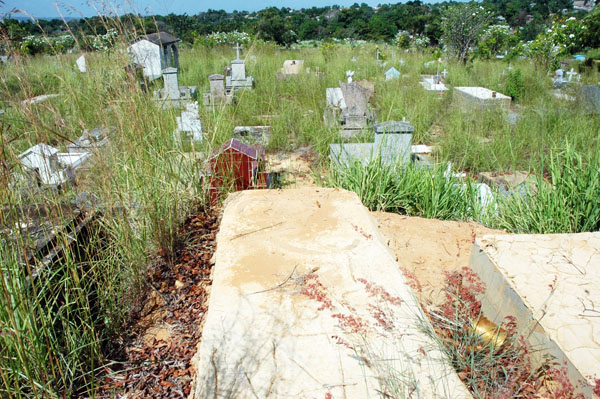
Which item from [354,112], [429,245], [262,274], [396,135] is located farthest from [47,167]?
[354,112]

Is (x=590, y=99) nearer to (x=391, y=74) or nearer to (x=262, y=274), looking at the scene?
(x=391, y=74)

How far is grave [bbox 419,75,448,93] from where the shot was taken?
32.8ft

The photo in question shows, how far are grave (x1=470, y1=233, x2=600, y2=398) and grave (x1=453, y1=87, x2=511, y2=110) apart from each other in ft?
20.5

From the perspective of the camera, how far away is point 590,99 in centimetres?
775

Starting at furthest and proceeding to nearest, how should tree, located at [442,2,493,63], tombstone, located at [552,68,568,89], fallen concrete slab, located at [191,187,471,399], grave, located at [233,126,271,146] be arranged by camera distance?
tree, located at [442,2,493,63]
tombstone, located at [552,68,568,89]
grave, located at [233,126,271,146]
fallen concrete slab, located at [191,187,471,399]

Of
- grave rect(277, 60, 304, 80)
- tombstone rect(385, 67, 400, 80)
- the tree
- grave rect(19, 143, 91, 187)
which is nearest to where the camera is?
grave rect(19, 143, 91, 187)

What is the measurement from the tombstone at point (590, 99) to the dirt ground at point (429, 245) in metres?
5.69

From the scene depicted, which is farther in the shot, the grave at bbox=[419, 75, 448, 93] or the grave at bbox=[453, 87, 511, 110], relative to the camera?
the grave at bbox=[419, 75, 448, 93]

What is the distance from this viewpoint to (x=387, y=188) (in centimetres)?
361

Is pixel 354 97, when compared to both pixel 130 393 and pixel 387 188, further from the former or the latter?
pixel 130 393

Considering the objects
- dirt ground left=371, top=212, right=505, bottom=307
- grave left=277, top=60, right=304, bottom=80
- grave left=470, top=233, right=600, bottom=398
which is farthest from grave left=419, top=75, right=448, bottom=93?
grave left=470, top=233, right=600, bottom=398

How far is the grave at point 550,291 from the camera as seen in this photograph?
180 cm

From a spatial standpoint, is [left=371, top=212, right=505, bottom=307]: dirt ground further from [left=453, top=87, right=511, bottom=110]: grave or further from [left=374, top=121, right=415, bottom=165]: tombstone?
[left=453, top=87, right=511, bottom=110]: grave

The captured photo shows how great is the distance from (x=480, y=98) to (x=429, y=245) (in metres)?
6.46
